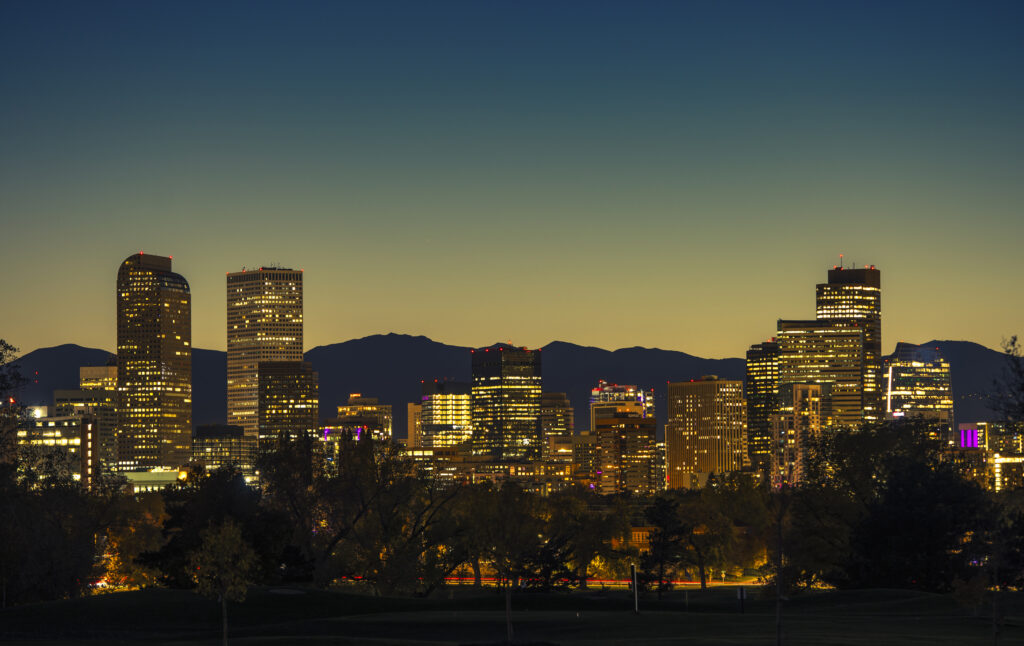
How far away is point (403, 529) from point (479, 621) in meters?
33.2

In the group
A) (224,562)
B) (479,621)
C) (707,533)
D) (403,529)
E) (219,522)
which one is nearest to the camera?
(224,562)

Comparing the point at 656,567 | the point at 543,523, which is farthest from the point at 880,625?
the point at 543,523

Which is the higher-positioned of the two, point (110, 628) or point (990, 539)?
point (990, 539)

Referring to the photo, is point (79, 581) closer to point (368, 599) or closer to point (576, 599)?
point (368, 599)

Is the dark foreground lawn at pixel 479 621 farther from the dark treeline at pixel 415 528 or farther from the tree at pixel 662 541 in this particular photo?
the tree at pixel 662 541

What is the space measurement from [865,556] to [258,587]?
30066 millimetres

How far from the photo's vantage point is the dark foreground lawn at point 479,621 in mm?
46094

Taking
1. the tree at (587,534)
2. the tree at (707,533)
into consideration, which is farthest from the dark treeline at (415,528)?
the tree at (707,533)

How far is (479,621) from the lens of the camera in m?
53.4

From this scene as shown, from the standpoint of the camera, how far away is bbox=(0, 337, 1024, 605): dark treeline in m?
60.9

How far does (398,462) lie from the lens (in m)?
87.6

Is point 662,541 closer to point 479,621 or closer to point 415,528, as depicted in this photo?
point 415,528

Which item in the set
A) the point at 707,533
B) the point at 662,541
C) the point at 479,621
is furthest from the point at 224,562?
the point at 707,533

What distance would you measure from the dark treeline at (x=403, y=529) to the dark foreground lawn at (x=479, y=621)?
210 cm
